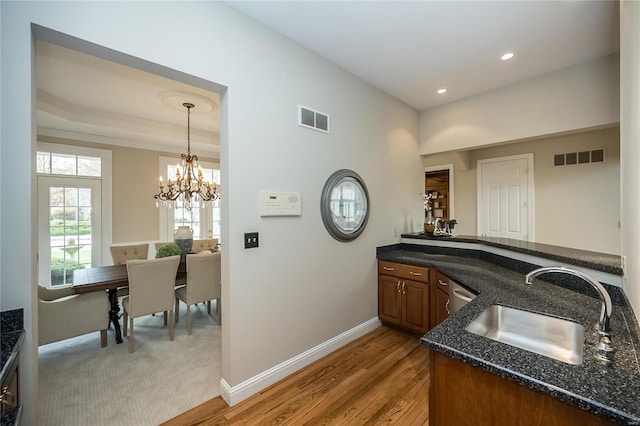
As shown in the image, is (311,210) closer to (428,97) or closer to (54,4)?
(54,4)

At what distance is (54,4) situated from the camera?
50.9 inches

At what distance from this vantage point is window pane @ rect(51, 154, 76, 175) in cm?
380

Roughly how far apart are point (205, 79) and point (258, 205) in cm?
94

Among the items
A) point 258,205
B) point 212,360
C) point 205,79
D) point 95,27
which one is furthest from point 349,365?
point 95,27

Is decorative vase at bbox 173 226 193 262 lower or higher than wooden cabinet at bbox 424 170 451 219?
lower

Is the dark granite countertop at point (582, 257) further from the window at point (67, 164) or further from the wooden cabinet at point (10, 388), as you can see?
the window at point (67, 164)

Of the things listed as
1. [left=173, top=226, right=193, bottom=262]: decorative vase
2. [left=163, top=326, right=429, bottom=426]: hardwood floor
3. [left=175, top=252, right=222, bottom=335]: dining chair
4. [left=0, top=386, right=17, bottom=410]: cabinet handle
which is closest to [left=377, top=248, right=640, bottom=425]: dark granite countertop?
[left=163, top=326, right=429, bottom=426]: hardwood floor

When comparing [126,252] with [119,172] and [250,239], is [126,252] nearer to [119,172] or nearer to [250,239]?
[119,172]

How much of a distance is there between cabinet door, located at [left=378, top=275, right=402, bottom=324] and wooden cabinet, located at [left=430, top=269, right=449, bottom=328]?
363mm

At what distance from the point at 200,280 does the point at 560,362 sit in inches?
124

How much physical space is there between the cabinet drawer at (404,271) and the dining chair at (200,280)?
75.9 inches

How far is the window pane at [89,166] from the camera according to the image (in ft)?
13.1

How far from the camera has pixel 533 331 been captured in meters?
1.43

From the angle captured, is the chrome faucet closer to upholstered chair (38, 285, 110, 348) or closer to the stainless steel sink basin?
the stainless steel sink basin
